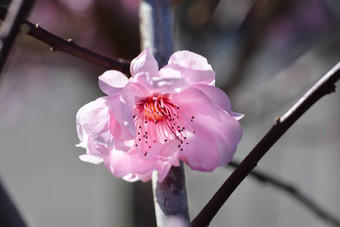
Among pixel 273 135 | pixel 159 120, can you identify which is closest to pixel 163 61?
pixel 159 120

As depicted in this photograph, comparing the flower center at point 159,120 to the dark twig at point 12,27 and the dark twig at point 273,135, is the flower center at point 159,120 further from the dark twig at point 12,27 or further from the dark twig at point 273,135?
the dark twig at point 12,27

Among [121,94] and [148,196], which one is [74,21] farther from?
[121,94]

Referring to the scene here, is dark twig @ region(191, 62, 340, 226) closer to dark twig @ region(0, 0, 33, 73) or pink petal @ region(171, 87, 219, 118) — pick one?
pink petal @ region(171, 87, 219, 118)

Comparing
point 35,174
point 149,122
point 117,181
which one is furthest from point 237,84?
point 35,174

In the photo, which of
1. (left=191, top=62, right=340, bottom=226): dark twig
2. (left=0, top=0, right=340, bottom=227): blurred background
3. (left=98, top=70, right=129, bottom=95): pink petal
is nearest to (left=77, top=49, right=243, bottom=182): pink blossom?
(left=98, top=70, right=129, bottom=95): pink petal

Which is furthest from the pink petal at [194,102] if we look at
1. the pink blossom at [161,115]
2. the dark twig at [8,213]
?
the dark twig at [8,213]
